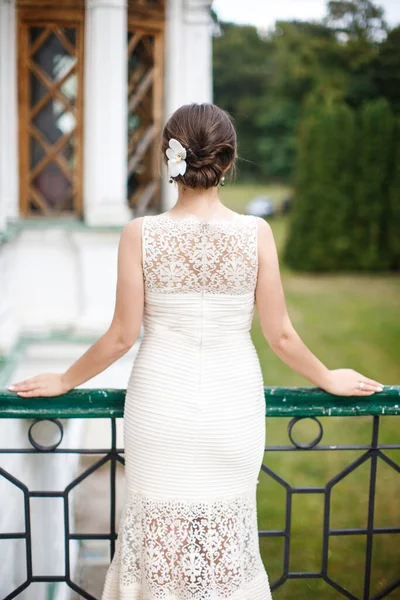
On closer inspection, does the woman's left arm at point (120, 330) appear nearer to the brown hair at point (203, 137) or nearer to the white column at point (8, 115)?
the brown hair at point (203, 137)

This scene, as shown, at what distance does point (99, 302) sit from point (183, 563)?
3.68 metres

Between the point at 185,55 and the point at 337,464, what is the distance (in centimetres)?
369

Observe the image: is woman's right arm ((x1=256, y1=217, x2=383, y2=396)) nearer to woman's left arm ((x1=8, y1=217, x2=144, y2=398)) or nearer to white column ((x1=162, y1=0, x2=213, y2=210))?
woman's left arm ((x1=8, y1=217, x2=144, y2=398))

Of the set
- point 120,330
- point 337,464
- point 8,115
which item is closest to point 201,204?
point 120,330

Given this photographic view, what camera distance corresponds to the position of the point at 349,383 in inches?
77.1

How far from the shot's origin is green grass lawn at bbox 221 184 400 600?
14.7ft

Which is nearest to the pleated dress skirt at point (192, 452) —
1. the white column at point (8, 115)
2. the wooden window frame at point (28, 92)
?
the white column at point (8, 115)

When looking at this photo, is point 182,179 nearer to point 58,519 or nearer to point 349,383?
point 349,383

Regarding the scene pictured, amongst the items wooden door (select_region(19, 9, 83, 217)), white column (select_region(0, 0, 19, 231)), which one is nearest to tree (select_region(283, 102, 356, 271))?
wooden door (select_region(19, 9, 83, 217))

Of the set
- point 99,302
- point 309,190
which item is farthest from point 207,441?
point 309,190

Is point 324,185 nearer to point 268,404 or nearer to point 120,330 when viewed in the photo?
point 268,404

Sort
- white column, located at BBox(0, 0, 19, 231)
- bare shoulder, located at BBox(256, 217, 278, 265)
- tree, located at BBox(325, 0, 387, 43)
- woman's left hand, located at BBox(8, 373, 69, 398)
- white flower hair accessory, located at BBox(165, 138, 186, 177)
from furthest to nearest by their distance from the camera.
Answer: tree, located at BBox(325, 0, 387, 43) < white column, located at BBox(0, 0, 19, 231) < woman's left hand, located at BBox(8, 373, 69, 398) < bare shoulder, located at BBox(256, 217, 278, 265) < white flower hair accessory, located at BBox(165, 138, 186, 177)

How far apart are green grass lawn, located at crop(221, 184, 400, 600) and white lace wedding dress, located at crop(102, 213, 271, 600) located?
2.02 metres

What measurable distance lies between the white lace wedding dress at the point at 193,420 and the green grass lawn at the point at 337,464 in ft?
6.61
